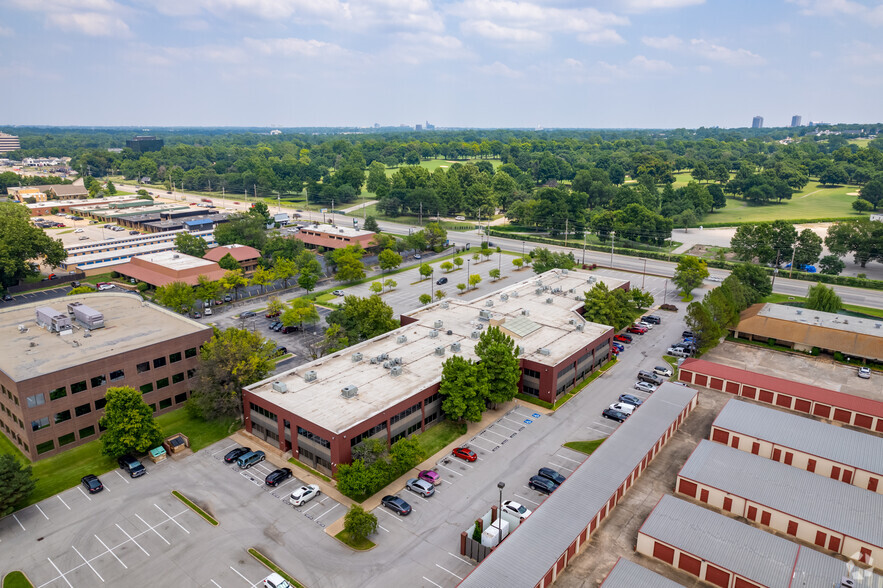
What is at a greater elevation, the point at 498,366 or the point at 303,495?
the point at 498,366

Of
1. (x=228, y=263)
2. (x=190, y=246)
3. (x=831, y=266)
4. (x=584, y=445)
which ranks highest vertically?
(x=190, y=246)

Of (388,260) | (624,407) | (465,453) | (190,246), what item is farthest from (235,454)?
(190,246)

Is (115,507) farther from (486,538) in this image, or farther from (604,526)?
(604,526)

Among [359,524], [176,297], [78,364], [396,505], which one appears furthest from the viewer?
[176,297]


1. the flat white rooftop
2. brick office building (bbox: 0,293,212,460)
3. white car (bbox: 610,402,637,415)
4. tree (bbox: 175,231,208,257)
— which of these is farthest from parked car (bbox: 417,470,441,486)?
tree (bbox: 175,231,208,257)

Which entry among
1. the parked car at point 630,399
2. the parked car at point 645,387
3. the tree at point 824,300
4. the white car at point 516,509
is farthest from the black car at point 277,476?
the tree at point 824,300

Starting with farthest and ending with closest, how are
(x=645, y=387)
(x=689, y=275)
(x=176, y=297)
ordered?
(x=689, y=275)
(x=176, y=297)
(x=645, y=387)

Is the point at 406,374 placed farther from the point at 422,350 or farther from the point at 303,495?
the point at 303,495

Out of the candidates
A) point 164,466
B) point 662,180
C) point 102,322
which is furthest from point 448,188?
point 164,466
